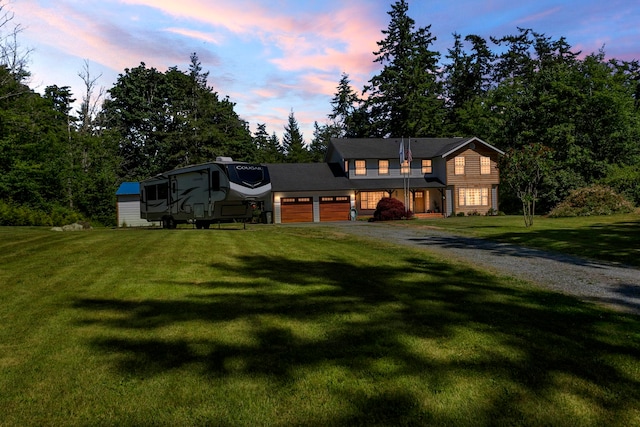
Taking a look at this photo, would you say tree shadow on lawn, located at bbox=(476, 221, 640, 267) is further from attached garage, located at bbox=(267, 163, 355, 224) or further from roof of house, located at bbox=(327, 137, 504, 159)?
roof of house, located at bbox=(327, 137, 504, 159)

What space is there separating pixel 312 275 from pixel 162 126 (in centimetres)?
5884

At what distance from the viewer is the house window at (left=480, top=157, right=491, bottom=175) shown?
42031mm

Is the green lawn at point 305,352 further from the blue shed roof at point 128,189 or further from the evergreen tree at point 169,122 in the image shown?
the evergreen tree at point 169,122

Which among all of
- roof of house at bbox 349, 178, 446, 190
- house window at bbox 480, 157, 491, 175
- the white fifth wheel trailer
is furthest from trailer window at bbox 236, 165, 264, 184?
house window at bbox 480, 157, 491, 175

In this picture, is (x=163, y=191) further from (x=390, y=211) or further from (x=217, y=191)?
(x=390, y=211)

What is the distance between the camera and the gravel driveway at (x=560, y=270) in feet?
24.5

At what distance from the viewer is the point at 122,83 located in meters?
62.7

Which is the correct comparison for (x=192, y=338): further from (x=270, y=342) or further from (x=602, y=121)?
(x=602, y=121)

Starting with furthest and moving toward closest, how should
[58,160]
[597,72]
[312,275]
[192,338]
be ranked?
[597,72]
[58,160]
[312,275]
[192,338]

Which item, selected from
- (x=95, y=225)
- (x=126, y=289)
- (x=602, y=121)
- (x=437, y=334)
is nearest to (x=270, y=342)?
(x=437, y=334)

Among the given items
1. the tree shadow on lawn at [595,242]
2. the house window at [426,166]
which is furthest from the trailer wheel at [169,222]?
the house window at [426,166]

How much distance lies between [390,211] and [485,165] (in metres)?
14.8

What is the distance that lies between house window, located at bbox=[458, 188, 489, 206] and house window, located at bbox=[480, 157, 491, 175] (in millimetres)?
1726

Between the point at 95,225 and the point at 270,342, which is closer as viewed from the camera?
the point at 270,342
